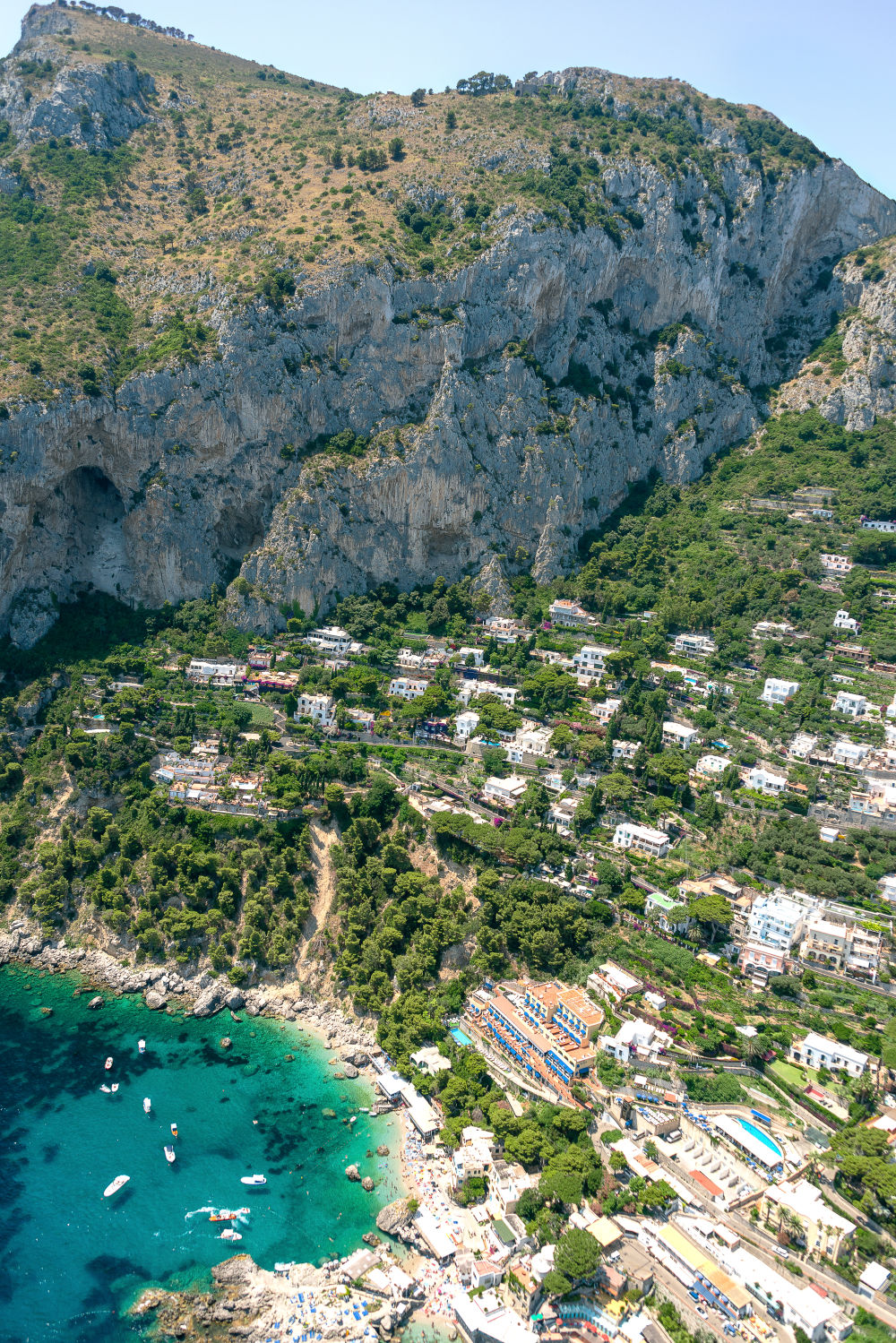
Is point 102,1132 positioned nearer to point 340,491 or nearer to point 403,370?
point 340,491

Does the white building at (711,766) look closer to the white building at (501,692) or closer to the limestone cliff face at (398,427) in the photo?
the white building at (501,692)

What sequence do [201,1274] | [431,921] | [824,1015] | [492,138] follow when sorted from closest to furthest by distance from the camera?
[201,1274] < [824,1015] < [431,921] < [492,138]

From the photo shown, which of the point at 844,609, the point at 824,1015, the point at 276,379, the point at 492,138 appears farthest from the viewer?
the point at 492,138

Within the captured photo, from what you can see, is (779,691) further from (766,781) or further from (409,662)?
(409,662)

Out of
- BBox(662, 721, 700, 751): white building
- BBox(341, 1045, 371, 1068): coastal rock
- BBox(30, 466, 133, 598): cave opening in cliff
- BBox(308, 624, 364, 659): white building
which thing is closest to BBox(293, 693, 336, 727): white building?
BBox(308, 624, 364, 659): white building

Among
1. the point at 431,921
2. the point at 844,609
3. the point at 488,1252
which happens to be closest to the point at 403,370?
the point at 844,609

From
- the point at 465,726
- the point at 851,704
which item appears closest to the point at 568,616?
the point at 465,726

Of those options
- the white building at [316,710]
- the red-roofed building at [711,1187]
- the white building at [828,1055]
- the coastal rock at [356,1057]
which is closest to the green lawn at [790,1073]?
the white building at [828,1055]
